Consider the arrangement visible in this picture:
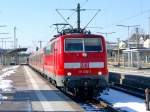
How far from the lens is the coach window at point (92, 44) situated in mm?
22159

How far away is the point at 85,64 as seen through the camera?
2164 centimetres

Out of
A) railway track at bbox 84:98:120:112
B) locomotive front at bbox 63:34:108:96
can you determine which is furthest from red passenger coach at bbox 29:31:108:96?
railway track at bbox 84:98:120:112

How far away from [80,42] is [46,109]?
18.0 feet

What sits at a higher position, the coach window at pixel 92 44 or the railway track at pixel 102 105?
the coach window at pixel 92 44

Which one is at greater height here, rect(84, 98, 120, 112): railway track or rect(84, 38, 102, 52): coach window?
rect(84, 38, 102, 52): coach window

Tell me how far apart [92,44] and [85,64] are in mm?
1150

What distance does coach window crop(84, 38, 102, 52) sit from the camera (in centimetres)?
2216

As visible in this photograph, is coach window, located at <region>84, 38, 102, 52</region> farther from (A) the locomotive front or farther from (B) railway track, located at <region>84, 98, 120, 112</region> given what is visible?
(B) railway track, located at <region>84, 98, 120, 112</region>

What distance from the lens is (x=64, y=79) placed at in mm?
21562

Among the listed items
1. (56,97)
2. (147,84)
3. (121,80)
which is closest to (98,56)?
(56,97)

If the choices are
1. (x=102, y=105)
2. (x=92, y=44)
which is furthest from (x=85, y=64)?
(x=102, y=105)

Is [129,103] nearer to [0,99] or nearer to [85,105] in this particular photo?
[85,105]

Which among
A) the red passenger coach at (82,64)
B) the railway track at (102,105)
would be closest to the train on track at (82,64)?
the red passenger coach at (82,64)

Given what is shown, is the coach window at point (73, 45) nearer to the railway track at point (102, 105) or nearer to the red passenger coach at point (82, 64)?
the red passenger coach at point (82, 64)
